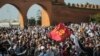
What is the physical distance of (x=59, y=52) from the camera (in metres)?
17.1

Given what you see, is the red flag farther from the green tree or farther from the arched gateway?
the green tree

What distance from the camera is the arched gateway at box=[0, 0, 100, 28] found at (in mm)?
66438

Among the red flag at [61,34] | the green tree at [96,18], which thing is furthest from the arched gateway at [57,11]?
the red flag at [61,34]

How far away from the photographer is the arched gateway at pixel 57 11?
66438mm

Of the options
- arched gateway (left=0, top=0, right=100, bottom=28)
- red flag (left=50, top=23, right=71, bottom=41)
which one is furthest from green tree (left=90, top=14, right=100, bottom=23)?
red flag (left=50, top=23, right=71, bottom=41)

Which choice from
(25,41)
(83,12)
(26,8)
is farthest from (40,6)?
(25,41)

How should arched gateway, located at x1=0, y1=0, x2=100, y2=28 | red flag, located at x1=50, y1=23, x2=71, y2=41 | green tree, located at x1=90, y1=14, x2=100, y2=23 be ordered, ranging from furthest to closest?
green tree, located at x1=90, y1=14, x2=100, y2=23 < arched gateway, located at x1=0, y1=0, x2=100, y2=28 < red flag, located at x1=50, y1=23, x2=71, y2=41

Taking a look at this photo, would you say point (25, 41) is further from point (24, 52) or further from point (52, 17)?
point (52, 17)

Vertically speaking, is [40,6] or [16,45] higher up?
[16,45]

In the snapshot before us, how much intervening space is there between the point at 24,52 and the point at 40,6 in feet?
167

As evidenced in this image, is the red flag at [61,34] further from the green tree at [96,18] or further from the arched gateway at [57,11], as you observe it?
the green tree at [96,18]

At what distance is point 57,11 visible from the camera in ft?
248

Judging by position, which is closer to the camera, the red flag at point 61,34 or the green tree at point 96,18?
the red flag at point 61,34

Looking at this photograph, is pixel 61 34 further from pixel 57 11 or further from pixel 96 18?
pixel 96 18
